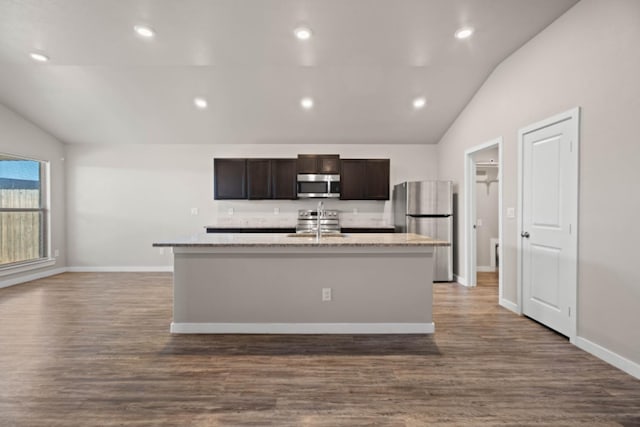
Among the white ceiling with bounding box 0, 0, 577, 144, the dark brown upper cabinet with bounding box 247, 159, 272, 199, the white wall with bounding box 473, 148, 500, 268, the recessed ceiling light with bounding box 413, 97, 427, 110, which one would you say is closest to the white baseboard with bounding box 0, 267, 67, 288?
the white ceiling with bounding box 0, 0, 577, 144

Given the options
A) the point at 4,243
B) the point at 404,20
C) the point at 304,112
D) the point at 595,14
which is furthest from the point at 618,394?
the point at 4,243

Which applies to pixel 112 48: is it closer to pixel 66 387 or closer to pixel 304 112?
pixel 304 112

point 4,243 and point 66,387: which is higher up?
point 4,243

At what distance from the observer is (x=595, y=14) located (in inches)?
107

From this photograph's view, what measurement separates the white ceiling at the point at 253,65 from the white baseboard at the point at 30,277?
2.47m

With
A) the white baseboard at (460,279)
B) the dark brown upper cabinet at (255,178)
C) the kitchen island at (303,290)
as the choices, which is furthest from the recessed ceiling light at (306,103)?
the white baseboard at (460,279)

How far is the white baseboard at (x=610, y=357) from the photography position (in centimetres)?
237

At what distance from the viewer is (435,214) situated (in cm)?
531

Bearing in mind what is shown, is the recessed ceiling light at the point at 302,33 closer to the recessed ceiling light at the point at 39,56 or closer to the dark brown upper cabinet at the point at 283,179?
the dark brown upper cabinet at the point at 283,179

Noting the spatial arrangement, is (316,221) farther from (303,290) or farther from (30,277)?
(30,277)

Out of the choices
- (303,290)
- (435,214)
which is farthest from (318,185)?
(303,290)

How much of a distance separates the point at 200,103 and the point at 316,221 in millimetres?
2772

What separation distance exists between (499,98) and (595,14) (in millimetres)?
1445

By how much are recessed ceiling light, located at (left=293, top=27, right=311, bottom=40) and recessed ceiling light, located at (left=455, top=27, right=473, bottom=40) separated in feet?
5.23
